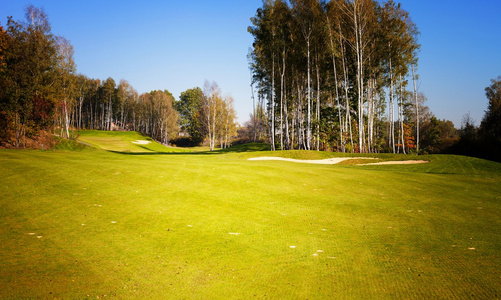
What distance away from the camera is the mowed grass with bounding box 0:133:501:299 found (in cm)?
455

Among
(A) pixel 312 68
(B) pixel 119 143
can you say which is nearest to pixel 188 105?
(B) pixel 119 143

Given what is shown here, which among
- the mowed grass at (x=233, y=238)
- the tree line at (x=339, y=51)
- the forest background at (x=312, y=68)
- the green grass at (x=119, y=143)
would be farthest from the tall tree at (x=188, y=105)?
the mowed grass at (x=233, y=238)

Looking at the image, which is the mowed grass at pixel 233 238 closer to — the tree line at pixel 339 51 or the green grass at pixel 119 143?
the tree line at pixel 339 51

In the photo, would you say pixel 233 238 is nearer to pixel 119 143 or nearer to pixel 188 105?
pixel 119 143

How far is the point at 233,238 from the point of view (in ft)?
22.5

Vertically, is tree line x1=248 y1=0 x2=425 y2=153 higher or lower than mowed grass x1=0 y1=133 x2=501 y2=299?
higher

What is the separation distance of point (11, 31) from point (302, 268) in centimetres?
3931

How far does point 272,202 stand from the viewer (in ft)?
34.0

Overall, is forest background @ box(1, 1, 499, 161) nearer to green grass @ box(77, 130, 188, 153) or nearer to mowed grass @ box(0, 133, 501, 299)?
green grass @ box(77, 130, 188, 153)

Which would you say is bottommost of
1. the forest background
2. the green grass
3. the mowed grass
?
the mowed grass

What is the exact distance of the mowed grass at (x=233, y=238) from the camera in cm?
455

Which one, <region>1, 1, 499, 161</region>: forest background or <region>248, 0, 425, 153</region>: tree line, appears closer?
<region>1, 1, 499, 161</region>: forest background

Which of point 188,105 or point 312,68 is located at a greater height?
point 188,105

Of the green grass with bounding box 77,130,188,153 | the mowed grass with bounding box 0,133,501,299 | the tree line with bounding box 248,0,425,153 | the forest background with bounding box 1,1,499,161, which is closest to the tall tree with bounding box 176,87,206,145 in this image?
the green grass with bounding box 77,130,188,153
